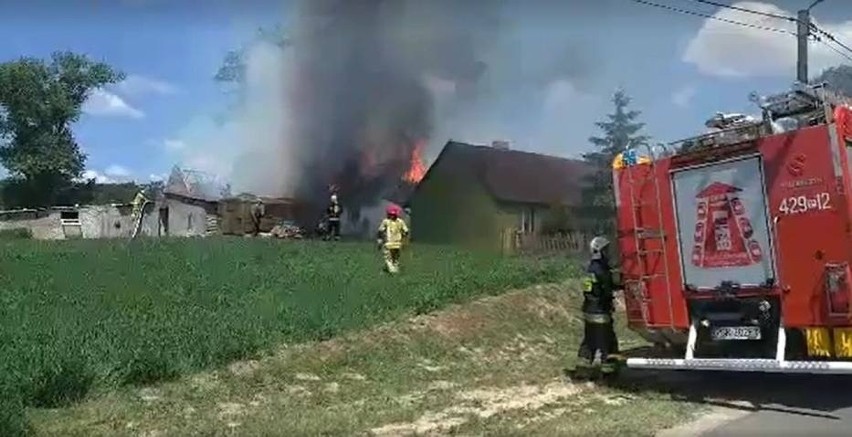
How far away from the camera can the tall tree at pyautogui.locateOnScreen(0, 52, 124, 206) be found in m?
64.4

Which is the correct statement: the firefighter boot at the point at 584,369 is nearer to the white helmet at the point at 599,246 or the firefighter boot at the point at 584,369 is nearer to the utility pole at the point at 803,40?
the white helmet at the point at 599,246

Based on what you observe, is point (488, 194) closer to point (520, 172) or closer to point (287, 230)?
point (520, 172)

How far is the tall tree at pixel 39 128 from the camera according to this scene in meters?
64.4

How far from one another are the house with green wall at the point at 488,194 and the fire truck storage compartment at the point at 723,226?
1285 centimetres

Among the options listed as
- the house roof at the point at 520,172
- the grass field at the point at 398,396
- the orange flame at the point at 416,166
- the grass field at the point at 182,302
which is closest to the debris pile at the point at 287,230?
the house roof at the point at 520,172

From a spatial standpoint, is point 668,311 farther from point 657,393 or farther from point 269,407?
point 269,407

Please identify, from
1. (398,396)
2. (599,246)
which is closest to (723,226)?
(599,246)

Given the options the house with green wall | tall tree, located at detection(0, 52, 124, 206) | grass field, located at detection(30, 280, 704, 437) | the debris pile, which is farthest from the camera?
tall tree, located at detection(0, 52, 124, 206)

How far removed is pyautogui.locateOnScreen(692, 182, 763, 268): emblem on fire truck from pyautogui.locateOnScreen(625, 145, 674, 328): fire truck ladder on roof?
1.26 feet

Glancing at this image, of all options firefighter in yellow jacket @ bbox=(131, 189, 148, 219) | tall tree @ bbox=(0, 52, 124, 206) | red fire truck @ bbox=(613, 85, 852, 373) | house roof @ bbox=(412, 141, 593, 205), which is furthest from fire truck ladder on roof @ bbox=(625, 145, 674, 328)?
tall tree @ bbox=(0, 52, 124, 206)

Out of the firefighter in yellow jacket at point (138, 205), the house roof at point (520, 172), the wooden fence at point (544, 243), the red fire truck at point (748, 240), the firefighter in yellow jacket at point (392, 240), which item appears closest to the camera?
the red fire truck at point (748, 240)

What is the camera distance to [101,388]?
8164 millimetres

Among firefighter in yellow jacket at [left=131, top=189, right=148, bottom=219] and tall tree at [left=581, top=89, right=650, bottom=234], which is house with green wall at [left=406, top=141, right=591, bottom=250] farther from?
firefighter in yellow jacket at [left=131, top=189, right=148, bottom=219]

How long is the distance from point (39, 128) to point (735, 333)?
64.4 meters
